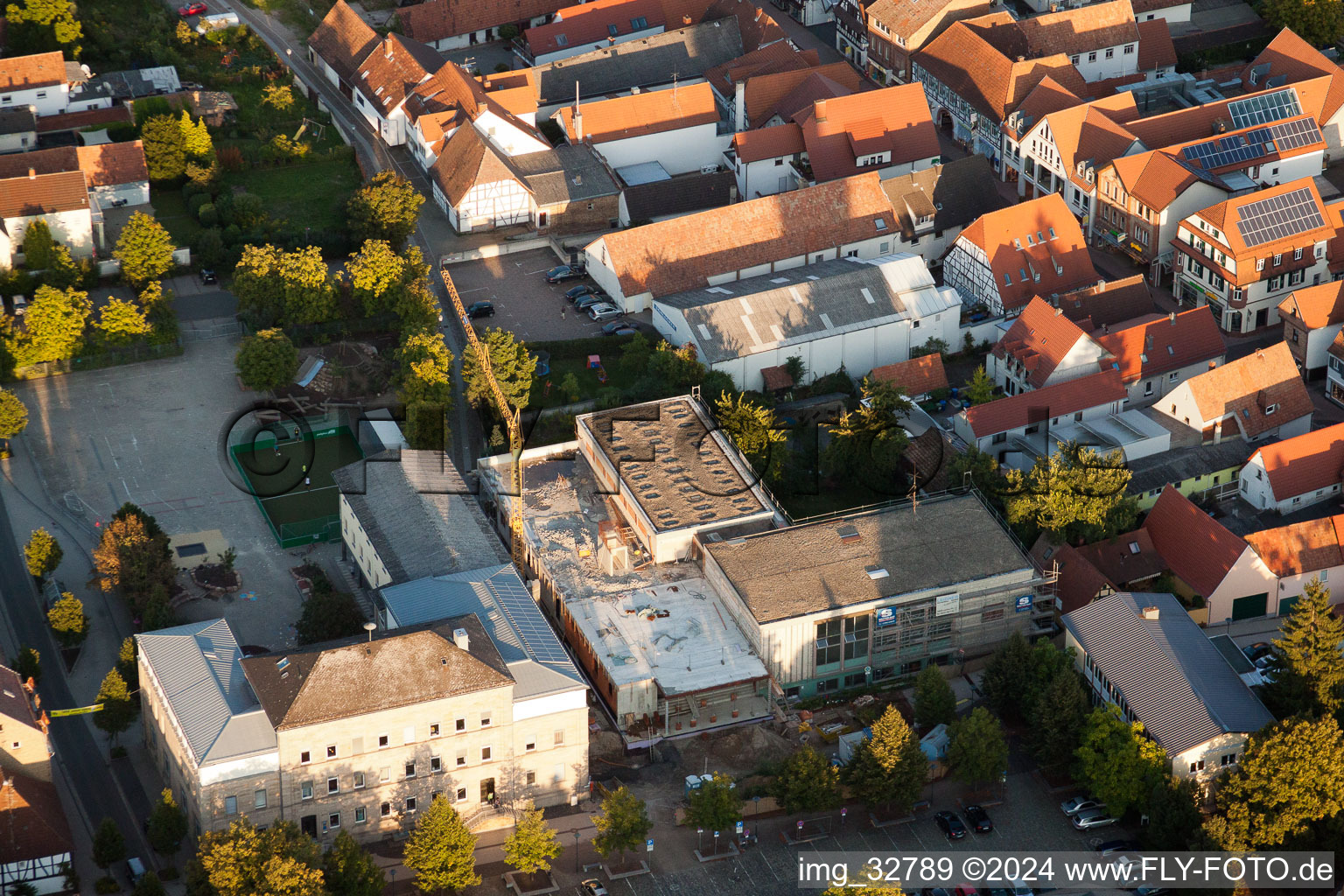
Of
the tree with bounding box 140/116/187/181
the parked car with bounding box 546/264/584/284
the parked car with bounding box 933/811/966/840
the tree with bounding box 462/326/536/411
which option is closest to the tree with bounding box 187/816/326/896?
the parked car with bounding box 933/811/966/840

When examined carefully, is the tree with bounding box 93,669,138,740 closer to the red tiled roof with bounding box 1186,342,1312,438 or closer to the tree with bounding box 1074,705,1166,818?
the tree with bounding box 1074,705,1166,818

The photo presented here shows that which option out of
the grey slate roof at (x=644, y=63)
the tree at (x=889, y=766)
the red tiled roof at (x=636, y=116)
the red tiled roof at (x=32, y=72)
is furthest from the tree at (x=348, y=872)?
the red tiled roof at (x=32, y=72)

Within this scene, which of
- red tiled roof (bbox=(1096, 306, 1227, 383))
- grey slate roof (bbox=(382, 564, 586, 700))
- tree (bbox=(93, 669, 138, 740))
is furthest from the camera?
red tiled roof (bbox=(1096, 306, 1227, 383))

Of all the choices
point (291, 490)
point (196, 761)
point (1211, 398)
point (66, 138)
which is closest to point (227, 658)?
point (196, 761)

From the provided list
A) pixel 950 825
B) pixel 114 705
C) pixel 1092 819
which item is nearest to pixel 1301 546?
pixel 1092 819

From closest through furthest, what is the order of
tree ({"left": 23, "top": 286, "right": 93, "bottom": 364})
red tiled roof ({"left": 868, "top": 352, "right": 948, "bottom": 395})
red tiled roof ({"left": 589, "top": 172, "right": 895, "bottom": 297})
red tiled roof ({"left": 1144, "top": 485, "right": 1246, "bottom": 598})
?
red tiled roof ({"left": 1144, "top": 485, "right": 1246, "bottom": 598}), red tiled roof ({"left": 868, "top": 352, "right": 948, "bottom": 395}), tree ({"left": 23, "top": 286, "right": 93, "bottom": 364}), red tiled roof ({"left": 589, "top": 172, "right": 895, "bottom": 297})

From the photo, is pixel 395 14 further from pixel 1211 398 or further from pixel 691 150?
pixel 1211 398

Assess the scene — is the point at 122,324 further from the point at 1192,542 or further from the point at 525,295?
the point at 1192,542
